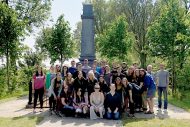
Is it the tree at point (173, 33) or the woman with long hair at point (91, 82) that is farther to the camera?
the tree at point (173, 33)

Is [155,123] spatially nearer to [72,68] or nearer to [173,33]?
[72,68]

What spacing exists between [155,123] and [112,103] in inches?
63.4

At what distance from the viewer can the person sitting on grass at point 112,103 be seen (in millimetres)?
11688

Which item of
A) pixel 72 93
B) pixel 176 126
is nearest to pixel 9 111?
pixel 72 93

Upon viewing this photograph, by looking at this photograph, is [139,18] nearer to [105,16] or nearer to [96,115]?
[105,16]

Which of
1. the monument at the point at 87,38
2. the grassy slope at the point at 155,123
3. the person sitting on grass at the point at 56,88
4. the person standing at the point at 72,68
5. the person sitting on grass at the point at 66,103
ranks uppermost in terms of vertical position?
the monument at the point at 87,38

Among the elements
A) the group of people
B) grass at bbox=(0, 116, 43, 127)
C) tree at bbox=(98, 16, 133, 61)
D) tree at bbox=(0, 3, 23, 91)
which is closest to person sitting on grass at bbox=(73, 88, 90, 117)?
the group of people

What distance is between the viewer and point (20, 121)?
438 inches

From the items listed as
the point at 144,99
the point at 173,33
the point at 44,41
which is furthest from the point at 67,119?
the point at 44,41

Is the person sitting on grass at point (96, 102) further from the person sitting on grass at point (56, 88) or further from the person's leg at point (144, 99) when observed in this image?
the person's leg at point (144, 99)

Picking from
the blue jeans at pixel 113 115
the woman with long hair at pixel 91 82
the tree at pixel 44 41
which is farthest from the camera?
the tree at pixel 44 41

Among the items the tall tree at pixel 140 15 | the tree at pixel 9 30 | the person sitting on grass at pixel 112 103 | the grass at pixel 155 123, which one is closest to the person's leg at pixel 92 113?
the person sitting on grass at pixel 112 103

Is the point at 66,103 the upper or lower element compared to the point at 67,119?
upper

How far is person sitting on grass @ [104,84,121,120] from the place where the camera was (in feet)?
38.3
